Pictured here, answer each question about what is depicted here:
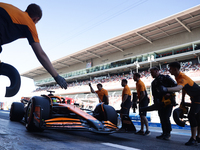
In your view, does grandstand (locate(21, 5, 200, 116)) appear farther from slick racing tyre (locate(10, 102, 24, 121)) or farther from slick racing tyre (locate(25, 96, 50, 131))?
slick racing tyre (locate(25, 96, 50, 131))

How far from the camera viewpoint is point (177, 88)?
10.2ft

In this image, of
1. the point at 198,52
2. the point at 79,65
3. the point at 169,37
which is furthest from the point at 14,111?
the point at 79,65

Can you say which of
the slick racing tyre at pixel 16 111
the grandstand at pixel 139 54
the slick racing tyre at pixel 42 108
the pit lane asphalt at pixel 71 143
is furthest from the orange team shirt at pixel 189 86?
the grandstand at pixel 139 54

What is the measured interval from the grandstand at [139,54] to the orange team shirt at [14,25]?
63.2 feet

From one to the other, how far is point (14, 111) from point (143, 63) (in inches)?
1046

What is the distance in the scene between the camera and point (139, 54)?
31.2 metres

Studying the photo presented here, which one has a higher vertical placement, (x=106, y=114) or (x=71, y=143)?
(x=106, y=114)

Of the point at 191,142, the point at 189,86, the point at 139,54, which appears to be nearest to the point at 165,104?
the point at 189,86

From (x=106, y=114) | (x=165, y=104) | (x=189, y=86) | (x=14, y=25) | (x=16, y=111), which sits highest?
(x=14, y=25)

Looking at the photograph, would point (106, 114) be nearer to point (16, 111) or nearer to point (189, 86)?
point (189, 86)

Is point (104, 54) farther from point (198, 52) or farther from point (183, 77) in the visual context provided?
point (183, 77)

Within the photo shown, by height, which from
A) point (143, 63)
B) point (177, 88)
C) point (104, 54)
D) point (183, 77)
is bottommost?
point (177, 88)

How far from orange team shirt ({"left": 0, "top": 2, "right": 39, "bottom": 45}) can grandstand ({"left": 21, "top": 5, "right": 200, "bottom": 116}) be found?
1925 centimetres

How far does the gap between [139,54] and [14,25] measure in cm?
3120
